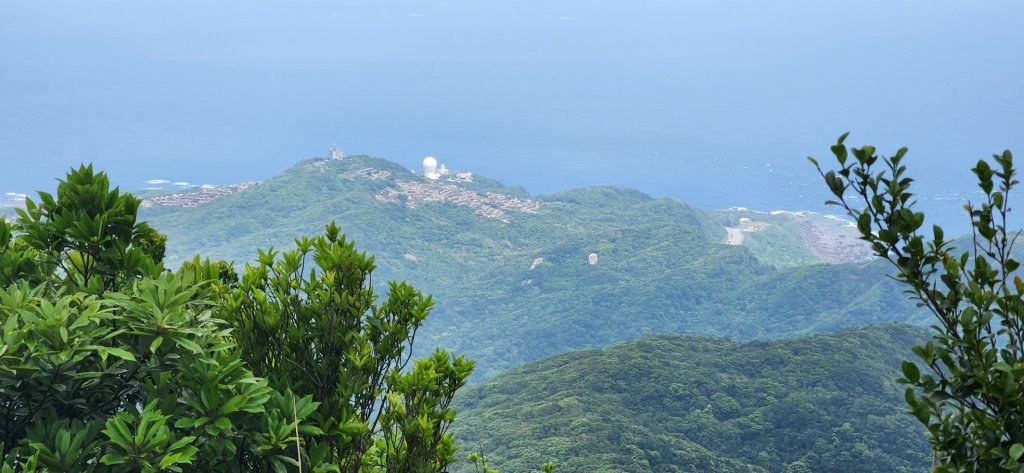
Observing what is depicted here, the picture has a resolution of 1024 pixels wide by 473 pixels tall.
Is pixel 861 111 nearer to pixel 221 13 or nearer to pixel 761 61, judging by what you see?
pixel 761 61

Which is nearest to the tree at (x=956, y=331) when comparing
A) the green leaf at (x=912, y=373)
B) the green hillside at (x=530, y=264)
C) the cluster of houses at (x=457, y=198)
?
the green leaf at (x=912, y=373)

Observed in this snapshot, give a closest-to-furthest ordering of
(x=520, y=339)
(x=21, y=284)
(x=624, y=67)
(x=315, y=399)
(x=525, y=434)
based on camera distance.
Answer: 1. (x=21, y=284)
2. (x=315, y=399)
3. (x=525, y=434)
4. (x=520, y=339)
5. (x=624, y=67)

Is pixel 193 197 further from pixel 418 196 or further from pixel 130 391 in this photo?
pixel 130 391

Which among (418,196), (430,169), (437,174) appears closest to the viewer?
(418,196)

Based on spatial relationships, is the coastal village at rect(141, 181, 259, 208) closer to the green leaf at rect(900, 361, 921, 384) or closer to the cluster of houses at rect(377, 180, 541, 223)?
the cluster of houses at rect(377, 180, 541, 223)

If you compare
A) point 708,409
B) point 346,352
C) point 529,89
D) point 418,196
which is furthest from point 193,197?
point 529,89

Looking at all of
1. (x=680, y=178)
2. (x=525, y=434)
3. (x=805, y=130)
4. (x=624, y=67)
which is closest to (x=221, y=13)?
(x=624, y=67)

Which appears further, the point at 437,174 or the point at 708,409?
the point at 437,174

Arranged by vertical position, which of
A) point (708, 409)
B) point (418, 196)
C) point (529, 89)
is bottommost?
point (708, 409)
